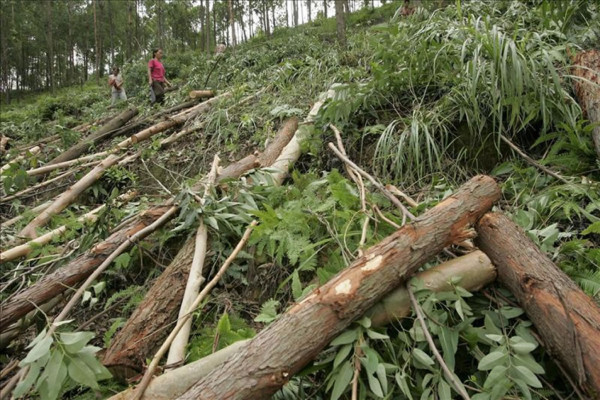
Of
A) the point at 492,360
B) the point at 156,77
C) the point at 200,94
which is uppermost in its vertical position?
the point at 156,77

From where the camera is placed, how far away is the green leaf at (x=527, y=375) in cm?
137

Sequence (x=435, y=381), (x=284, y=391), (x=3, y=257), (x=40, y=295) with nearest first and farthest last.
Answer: (x=435, y=381) → (x=284, y=391) → (x=40, y=295) → (x=3, y=257)

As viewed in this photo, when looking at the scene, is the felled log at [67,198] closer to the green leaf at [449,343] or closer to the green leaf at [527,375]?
the green leaf at [449,343]

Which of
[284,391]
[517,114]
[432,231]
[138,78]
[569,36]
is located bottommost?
[284,391]

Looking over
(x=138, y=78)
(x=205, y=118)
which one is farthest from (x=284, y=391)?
(x=138, y=78)

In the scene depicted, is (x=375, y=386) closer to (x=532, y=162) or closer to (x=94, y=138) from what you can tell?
(x=532, y=162)

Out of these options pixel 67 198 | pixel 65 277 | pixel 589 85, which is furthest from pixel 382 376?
pixel 67 198

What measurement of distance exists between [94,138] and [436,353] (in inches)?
230

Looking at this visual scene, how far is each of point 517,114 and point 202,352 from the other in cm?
257

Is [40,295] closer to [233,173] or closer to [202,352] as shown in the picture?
[202,352]

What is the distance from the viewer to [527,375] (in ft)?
4.56

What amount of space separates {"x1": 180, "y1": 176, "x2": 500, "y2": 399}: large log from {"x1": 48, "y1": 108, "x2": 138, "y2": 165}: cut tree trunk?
5124mm

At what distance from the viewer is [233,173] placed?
11.5ft

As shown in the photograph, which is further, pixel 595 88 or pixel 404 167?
pixel 404 167
